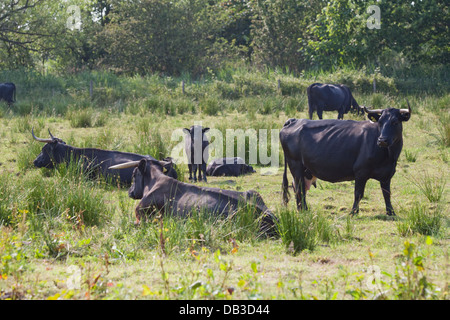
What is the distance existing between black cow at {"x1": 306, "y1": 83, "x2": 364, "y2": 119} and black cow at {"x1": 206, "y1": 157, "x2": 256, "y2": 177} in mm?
7008

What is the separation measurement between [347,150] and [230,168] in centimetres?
383

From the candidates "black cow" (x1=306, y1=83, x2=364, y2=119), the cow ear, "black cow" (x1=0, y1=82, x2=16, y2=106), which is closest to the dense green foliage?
"black cow" (x1=306, y1=83, x2=364, y2=119)

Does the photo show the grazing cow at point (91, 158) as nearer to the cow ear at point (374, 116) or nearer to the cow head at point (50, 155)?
the cow head at point (50, 155)

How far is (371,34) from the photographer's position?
26.8m

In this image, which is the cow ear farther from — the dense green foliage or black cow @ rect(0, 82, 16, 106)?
the dense green foliage

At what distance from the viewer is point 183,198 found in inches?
275

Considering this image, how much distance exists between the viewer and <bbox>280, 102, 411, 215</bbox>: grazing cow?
783 cm

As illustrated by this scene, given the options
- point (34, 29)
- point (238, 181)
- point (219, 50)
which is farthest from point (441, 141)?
point (34, 29)

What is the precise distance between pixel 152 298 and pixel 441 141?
1040 cm

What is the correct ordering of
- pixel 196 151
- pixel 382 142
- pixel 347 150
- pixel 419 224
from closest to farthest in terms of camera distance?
pixel 419 224, pixel 382 142, pixel 347 150, pixel 196 151

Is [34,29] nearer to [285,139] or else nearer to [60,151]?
[60,151]

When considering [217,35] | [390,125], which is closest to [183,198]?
[390,125]

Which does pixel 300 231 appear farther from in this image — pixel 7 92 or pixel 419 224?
pixel 7 92

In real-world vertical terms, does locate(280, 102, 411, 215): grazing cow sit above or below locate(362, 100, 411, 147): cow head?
below
